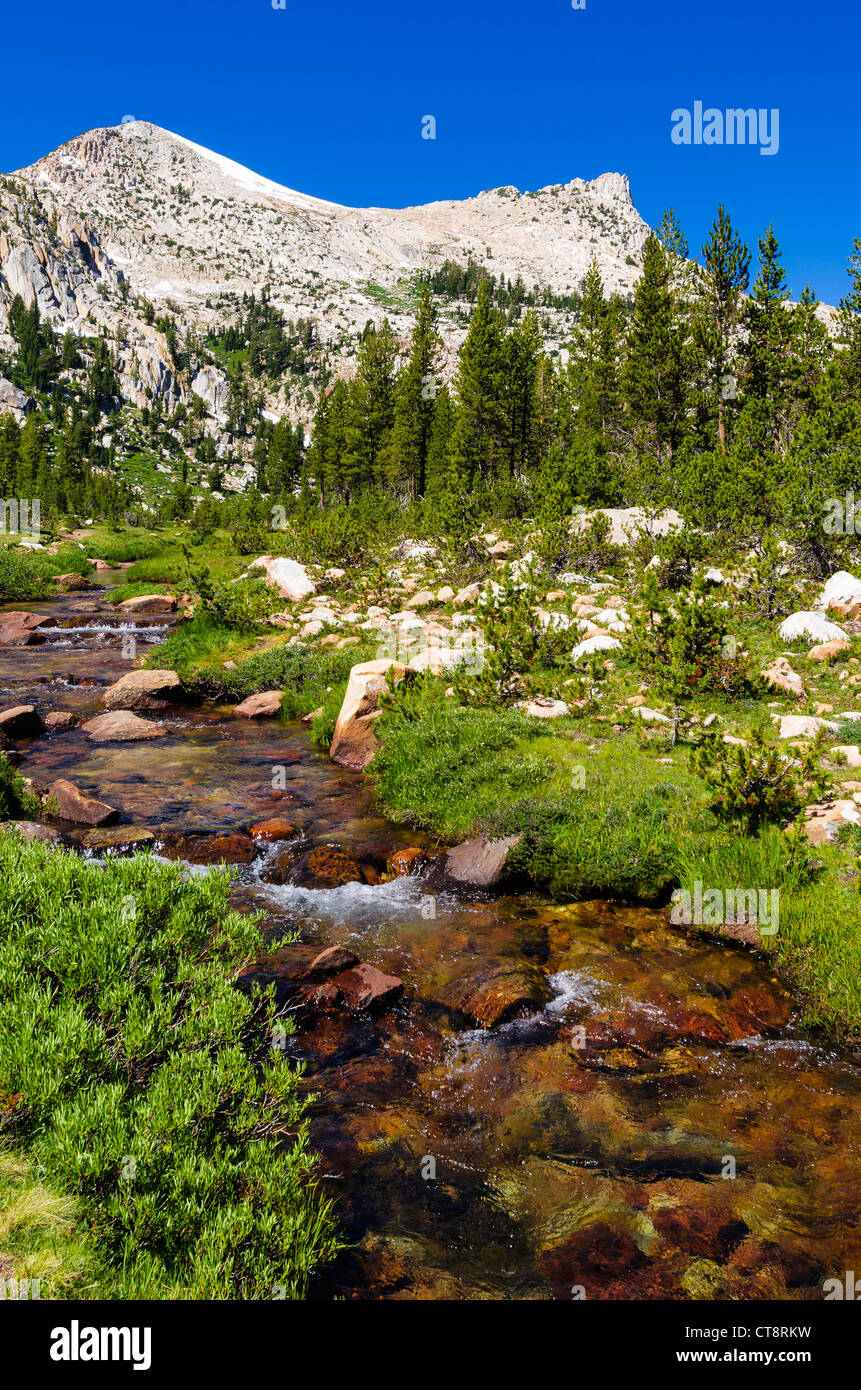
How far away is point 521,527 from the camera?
33125mm

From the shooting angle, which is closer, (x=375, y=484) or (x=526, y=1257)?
(x=526, y=1257)

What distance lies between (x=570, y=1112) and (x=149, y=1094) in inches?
147

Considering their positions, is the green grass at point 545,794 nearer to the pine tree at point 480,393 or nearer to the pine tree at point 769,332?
the pine tree at point 769,332

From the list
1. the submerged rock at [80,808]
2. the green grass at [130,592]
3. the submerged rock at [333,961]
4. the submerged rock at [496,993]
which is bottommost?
the submerged rock at [496,993]

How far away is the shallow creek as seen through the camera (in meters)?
4.81

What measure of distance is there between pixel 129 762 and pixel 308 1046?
10141mm

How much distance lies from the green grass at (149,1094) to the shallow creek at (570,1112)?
724mm

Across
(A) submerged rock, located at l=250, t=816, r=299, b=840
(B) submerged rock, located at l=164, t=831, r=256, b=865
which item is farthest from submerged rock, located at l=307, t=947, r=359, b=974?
(A) submerged rock, located at l=250, t=816, r=299, b=840

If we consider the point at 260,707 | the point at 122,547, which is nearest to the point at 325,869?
the point at 260,707

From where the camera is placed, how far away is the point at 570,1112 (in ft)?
20.5

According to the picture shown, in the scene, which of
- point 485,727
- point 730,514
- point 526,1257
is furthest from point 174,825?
point 730,514

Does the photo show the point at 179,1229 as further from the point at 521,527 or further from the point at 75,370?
the point at 75,370

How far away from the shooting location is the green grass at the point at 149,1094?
12.3 ft

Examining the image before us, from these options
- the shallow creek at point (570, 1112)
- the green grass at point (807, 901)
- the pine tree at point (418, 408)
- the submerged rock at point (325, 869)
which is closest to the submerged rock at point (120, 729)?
the shallow creek at point (570, 1112)
